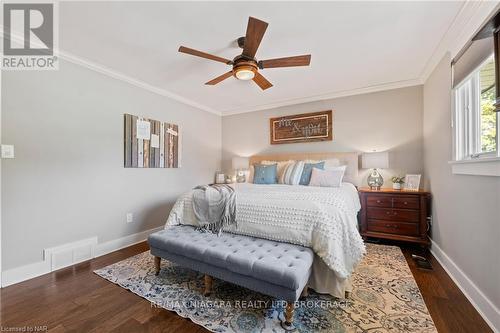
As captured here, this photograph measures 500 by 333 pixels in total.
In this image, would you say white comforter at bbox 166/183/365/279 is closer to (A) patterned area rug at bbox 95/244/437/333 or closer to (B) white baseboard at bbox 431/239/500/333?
(A) patterned area rug at bbox 95/244/437/333

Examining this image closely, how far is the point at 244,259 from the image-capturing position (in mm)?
1551

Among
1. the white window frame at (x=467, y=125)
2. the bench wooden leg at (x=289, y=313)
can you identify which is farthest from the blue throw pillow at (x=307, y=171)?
the bench wooden leg at (x=289, y=313)

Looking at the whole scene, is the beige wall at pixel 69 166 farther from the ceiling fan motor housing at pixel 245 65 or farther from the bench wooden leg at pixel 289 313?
the bench wooden leg at pixel 289 313

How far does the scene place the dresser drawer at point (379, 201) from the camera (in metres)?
2.93

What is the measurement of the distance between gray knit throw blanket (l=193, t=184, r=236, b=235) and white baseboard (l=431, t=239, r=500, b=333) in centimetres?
198

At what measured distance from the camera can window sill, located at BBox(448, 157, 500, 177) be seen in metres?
1.41

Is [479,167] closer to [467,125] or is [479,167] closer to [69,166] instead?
[467,125]

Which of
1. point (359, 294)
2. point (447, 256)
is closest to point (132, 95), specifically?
point (359, 294)

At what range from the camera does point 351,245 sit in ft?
5.68

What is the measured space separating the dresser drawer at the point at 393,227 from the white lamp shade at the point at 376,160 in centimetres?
82

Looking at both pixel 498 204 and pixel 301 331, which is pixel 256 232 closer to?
pixel 301 331

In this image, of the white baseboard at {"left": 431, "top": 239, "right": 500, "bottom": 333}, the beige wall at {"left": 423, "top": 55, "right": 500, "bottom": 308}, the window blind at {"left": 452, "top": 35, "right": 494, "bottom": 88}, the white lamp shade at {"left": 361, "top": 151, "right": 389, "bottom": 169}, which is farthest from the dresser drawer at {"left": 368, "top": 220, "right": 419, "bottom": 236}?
the window blind at {"left": 452, "top": 35, "right": 494, "bottom": 88}

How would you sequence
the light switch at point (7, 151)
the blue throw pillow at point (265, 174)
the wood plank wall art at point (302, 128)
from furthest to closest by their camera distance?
the wood plank wall art at point (302, 128)
the blue throw pillow at point (265, 174)
the light switch at point (7, 151)

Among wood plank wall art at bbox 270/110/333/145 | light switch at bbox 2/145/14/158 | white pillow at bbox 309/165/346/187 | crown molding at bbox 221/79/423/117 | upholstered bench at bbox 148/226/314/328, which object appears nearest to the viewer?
upholstered bench at bbox 148/226/314/328
